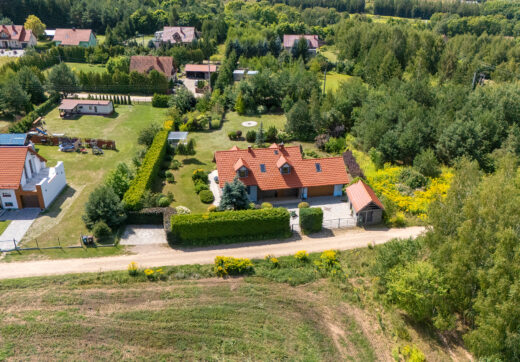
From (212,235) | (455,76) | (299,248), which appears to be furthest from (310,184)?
(455,76)

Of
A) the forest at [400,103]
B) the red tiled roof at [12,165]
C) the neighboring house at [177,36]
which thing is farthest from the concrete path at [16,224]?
the neighboring house at [177,36]

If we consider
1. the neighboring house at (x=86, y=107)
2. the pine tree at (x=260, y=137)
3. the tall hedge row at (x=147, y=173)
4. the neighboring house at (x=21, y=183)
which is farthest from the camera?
the neighboring house at (x=86, y=107)

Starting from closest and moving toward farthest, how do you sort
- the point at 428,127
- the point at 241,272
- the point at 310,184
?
the point at 241,272, the point at 310,184, the point at 428,127

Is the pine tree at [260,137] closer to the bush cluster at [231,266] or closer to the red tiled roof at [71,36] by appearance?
the bush cluster at [231,266]

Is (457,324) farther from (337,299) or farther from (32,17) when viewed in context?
(32,17)

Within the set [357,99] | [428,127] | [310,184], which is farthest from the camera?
[357,99]
